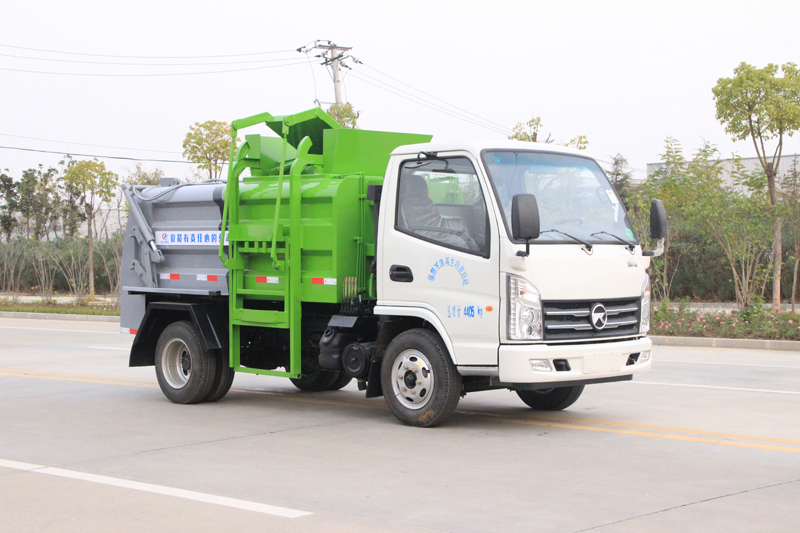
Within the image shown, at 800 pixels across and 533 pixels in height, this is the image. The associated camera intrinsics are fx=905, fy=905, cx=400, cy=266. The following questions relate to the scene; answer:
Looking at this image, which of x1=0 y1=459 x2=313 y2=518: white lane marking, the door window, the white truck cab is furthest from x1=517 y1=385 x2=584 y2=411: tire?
x1=0 y1=459 x2=313 y2=518: white lane marking

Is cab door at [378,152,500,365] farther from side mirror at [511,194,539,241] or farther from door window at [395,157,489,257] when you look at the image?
side mirror at [511,194,539,241]

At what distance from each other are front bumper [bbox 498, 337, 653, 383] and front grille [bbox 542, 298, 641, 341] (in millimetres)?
94

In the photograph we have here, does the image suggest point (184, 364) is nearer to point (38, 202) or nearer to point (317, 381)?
point (317, 381)

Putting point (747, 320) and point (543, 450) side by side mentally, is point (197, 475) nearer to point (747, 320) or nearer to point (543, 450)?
point (543, 450)

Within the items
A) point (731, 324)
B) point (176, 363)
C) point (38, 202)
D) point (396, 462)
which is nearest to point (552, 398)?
point (396, 462)

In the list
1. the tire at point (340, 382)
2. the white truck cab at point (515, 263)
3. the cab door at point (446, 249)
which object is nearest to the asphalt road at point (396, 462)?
the tire at point (340, 382)

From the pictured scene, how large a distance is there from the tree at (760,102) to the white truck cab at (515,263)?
1639cm

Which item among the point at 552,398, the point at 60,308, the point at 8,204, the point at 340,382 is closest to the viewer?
the point at 552,398

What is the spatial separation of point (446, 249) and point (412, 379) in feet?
4.09

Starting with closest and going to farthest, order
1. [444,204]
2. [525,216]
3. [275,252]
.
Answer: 1. [525,216]
2. [444,204]
3. [275,252]

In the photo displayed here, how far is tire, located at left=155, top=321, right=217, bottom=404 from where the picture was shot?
9.90 m

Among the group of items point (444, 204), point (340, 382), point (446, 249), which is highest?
point (444, 204)

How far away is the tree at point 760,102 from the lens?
911 inches

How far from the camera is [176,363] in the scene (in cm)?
1038
